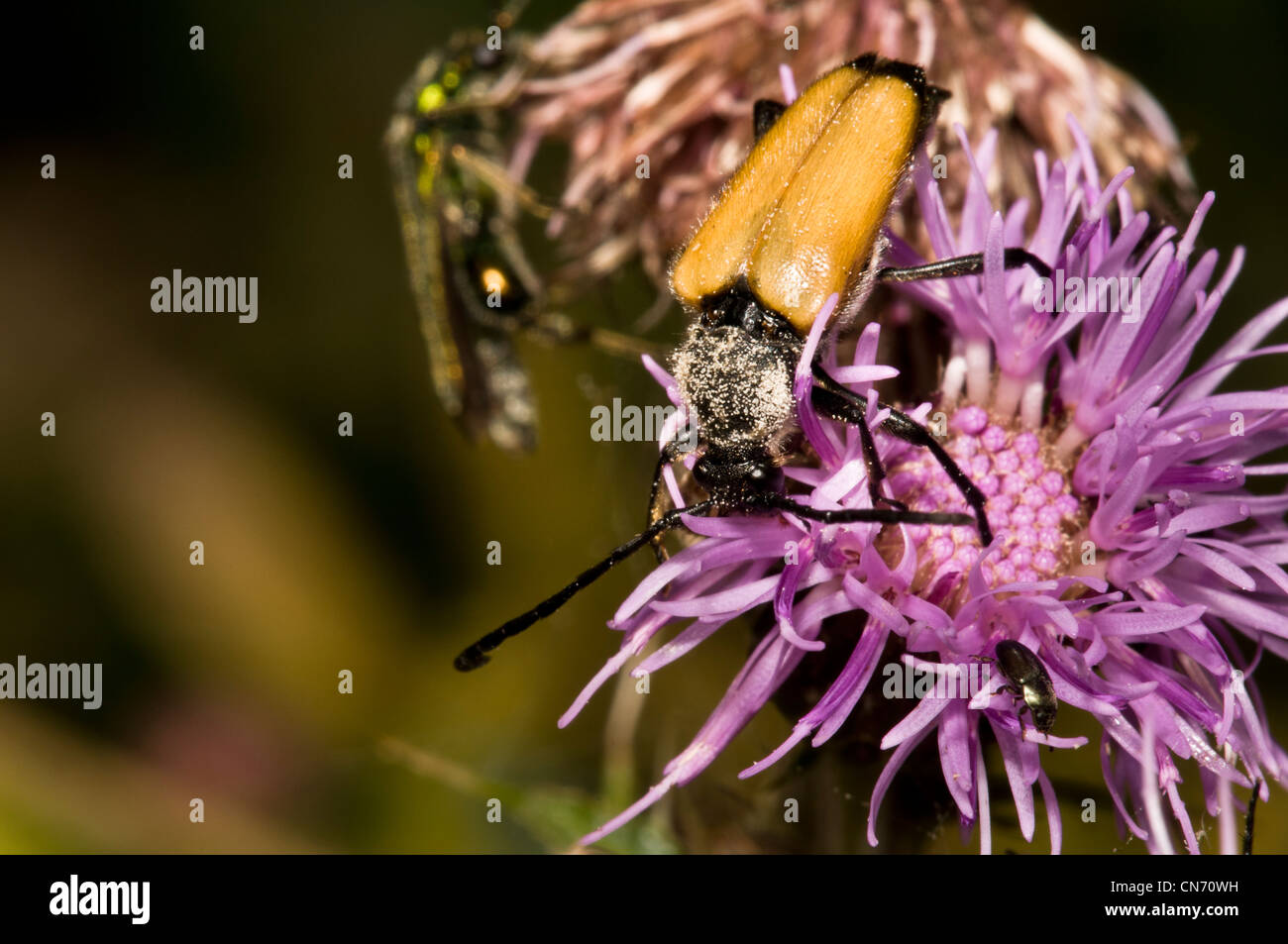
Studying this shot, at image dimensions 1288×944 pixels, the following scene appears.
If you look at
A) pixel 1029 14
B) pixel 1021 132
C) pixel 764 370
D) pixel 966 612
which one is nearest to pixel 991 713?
pixel 966 612

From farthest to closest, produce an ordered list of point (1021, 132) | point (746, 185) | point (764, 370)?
1. point (1021, 132)
2. point (746, 185)
3. point (764, 370)

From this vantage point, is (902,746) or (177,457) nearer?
(902,746)

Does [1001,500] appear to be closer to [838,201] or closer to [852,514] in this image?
[852,514]

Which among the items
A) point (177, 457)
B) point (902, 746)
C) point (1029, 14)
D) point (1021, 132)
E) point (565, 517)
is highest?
point (1029, 14)

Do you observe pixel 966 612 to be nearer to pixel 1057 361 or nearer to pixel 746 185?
pixel 1057 361

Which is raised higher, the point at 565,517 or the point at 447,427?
the point at 447,427

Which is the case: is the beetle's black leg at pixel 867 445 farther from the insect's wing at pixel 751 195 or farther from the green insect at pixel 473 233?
the green insect at pixel 473 233

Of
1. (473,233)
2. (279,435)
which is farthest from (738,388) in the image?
(279,435)
